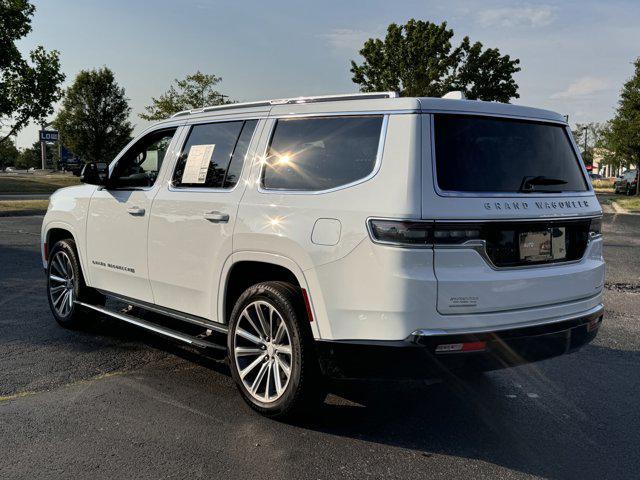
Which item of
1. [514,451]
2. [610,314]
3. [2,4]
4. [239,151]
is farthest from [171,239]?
[2,4]

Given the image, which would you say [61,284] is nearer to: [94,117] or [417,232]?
[417,232]

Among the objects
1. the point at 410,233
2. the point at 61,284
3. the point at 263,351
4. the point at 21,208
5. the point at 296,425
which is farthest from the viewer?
the point at 21,208

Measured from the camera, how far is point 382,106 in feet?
11.6

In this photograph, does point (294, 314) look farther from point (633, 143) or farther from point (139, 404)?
point (633, 143)

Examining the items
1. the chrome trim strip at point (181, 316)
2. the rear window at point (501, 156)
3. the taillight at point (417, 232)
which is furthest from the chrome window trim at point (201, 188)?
the rear window at point (501, 156)

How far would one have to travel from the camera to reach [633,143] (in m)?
38.6

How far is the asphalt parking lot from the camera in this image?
3.30 meters

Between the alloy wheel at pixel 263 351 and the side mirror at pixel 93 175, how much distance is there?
2.18 meters

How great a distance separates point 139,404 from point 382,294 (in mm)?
1954

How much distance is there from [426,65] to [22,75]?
26812mm

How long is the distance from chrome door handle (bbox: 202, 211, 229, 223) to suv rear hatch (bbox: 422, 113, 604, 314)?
1464 mm

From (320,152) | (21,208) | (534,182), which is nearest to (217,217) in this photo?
(320,152)

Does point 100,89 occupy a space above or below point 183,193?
above

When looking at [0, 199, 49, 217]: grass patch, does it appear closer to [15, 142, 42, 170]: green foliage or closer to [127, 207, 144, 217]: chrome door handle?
[127, 207, 144, 217]: chrome door handle
